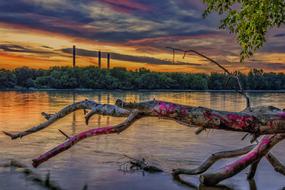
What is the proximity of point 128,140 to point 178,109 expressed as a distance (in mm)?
19954

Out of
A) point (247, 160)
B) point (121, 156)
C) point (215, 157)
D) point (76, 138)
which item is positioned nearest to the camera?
point (247, 160)

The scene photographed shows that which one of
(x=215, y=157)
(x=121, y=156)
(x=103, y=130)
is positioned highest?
(x=103, y=130)

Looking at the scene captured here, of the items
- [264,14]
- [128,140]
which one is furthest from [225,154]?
[128,140]

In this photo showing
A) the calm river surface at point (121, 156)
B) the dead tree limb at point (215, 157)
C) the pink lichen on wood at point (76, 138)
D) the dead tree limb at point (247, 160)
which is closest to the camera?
the pink lichen on wood at point (76, 138)

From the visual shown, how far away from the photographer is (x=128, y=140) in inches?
1077

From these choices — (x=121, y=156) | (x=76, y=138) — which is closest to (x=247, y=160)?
(x=76, y=138)

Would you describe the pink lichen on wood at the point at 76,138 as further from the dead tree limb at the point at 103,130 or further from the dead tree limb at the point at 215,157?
the dead tree limb at the point at 215,157

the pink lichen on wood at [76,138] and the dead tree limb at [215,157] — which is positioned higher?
the pink lichen on wood at [76,138]

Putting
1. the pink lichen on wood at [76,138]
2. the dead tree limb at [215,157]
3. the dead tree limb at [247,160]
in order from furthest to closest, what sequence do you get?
the dead tree limb at [215,157] < the dead tree limb at [247,160] < the pink lichen on wood at [76,138]

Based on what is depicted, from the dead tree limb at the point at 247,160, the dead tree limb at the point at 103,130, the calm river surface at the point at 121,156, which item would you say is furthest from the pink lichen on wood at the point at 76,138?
the dead tree limb at the point at 247,160

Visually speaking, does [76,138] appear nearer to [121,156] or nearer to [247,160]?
[247,160]

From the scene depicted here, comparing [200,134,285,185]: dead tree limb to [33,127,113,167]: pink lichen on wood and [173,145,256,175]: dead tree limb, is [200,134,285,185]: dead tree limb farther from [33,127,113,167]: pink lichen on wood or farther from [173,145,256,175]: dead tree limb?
[33,127,113,167]: pink lichen on wood

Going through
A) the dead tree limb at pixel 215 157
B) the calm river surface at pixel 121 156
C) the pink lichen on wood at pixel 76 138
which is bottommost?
the calm river surface at pixel 121 156

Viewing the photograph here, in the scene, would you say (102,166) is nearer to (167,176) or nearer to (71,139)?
(167,176)
